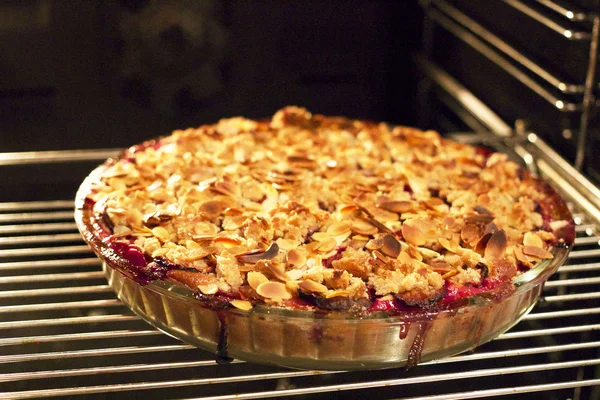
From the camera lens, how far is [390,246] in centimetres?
101

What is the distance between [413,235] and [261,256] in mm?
238

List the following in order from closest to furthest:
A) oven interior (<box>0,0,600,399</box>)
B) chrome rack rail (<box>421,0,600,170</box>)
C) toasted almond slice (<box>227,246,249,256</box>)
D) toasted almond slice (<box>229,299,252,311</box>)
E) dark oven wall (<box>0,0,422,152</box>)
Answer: toasted almond slice (<box>229,299,252,311</box>), toasted almond slice (<box>227,246,249,256</box>), chrome rack rail (<box>421,0,600,170</box>), oven interior (<box>0,0,600,399</box>), dark oven wall (<box>0,0,422,152</box>)

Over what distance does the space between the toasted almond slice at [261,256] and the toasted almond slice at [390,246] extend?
16 cm

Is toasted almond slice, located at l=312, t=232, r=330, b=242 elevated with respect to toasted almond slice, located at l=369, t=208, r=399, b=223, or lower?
lower

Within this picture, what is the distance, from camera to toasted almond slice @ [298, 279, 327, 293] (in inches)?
35.9

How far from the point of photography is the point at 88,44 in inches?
77.4

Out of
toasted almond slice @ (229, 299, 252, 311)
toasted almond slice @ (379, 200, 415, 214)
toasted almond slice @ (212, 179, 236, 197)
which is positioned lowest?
toasted almond slice @ (229, 299, 252, 311)

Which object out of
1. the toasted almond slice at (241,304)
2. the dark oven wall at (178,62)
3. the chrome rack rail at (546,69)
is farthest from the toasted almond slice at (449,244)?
the dark oven wall at (178,62)

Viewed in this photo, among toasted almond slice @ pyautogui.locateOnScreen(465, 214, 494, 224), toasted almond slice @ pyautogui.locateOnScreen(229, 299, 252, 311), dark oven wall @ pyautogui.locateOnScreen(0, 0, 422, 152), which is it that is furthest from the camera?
dark oven wall @ pyautogui.locateOnScreen(0, 0, 422, 152)

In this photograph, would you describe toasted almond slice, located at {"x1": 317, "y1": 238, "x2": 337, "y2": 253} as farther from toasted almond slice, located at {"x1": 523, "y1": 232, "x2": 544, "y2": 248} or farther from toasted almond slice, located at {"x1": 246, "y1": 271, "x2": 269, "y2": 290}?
toasted almond slice, located at {"x1": 523, "y1": 232, "x2": 544, "y2": 248}

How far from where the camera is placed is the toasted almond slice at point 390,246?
3.30 ft

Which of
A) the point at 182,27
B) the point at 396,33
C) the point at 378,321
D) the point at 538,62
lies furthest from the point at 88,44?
the point at 378,321

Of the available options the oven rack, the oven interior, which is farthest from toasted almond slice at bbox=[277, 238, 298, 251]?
the oven interior

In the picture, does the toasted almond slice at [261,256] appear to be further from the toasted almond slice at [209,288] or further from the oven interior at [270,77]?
the oven interior at [270,77]
